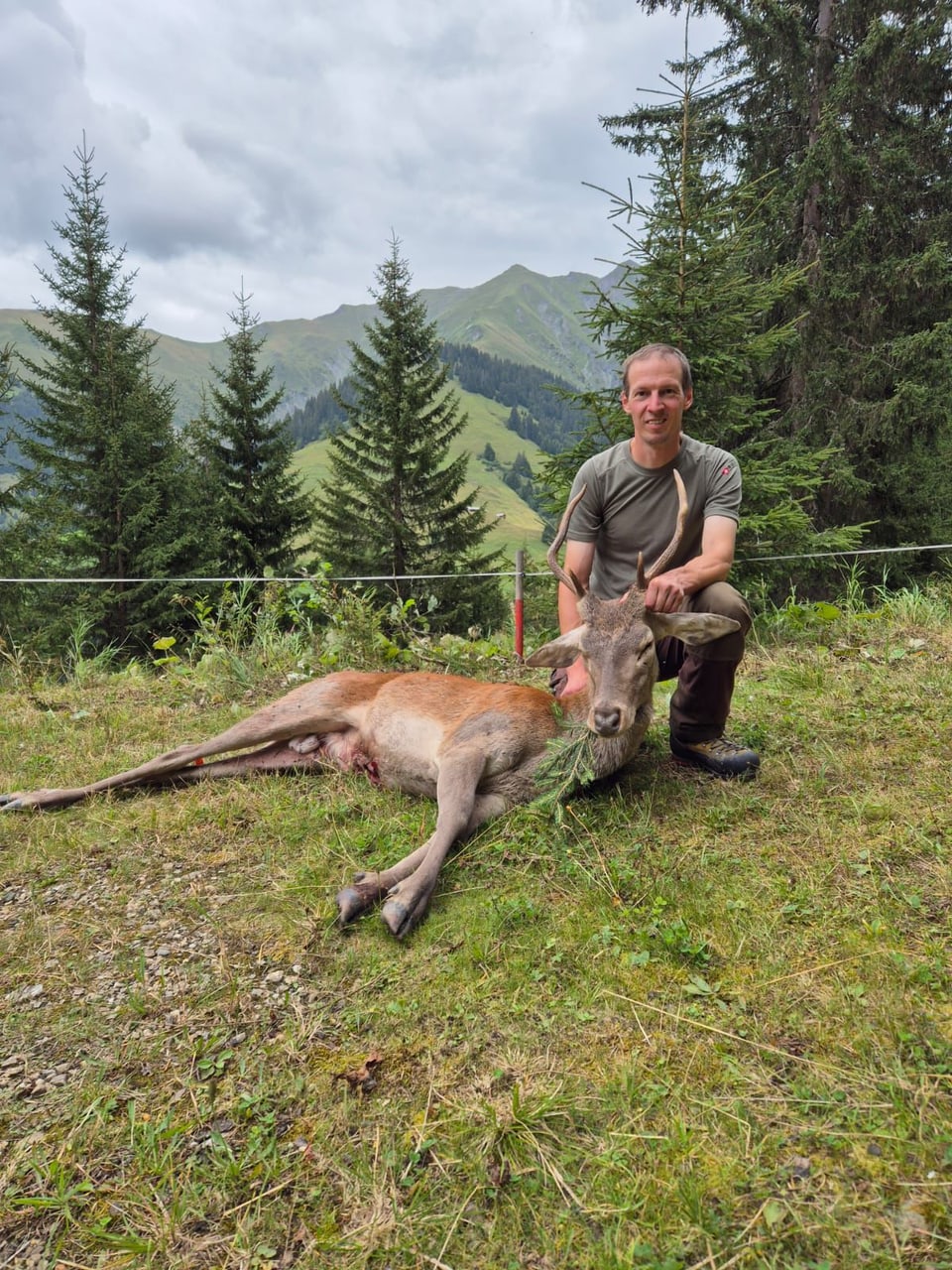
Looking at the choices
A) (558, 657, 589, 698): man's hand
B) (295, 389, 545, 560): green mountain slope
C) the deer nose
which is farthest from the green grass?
(295, 389, 545, 560): green mountain slope

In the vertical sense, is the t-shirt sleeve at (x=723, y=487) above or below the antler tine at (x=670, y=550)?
above

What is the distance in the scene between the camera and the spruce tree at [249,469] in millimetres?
24078

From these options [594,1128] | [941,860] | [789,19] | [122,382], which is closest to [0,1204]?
[594,1128]

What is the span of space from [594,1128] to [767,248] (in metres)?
17.3

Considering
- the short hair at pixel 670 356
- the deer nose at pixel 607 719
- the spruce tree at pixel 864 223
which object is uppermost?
the spruce tree at pixel 864 223

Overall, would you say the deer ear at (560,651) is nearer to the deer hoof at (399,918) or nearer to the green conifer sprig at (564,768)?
the green conifer sprig at (564,768)

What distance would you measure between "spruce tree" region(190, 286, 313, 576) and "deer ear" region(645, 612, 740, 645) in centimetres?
2170

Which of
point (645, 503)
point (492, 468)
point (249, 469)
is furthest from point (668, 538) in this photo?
point (492, 468)

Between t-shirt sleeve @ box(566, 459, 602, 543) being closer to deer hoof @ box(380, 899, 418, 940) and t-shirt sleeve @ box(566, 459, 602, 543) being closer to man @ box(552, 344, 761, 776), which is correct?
man @ box(552, 344, 761, 776)

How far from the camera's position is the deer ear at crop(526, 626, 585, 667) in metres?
3.57

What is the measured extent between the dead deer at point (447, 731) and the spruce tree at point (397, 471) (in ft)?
60.7

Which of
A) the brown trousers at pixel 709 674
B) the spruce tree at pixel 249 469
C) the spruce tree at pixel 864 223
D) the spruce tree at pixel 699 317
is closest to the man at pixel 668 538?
the brown trousers at pixel 709 674

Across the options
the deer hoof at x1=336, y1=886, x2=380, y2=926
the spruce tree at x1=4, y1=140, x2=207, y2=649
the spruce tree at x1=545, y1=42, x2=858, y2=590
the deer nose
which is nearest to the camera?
the deer hoof at x1=336, y1=886, x2=380, y2=926

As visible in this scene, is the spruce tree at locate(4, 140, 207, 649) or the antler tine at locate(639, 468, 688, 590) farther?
the spruce tree at locate(4, 140, 207, 649)
